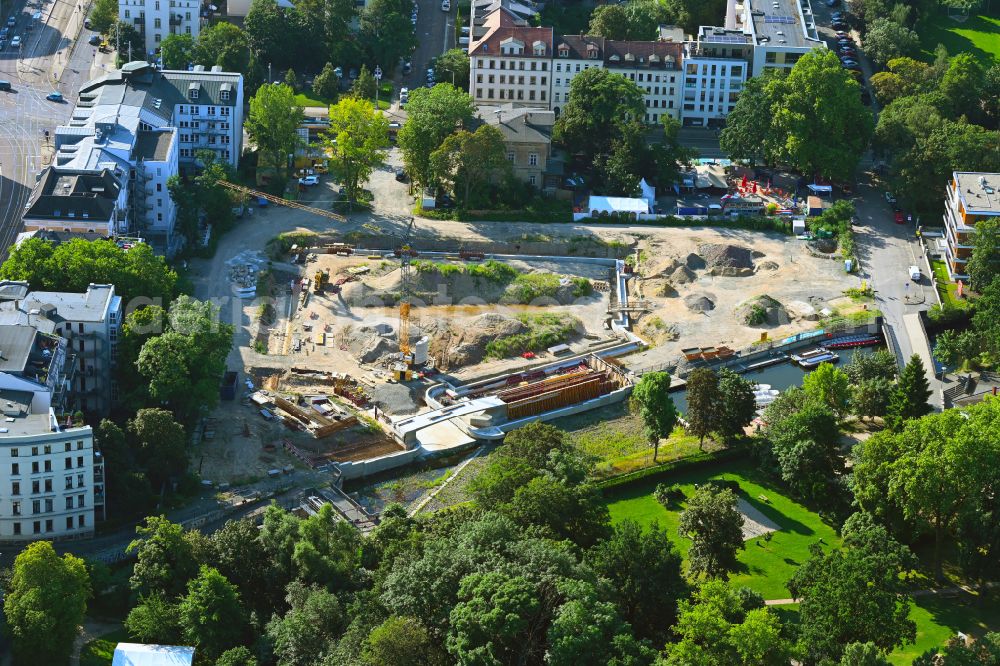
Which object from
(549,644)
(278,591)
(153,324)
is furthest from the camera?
(153,324)

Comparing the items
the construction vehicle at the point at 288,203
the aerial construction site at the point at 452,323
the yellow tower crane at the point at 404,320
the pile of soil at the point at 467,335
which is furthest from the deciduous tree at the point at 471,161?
the pile of soil at the point at 467,335

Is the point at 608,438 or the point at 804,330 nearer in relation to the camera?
the point at 608,438

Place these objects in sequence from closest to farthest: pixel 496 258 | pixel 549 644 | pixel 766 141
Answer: pixel 549 644 → pixel 496 258 → pixel 766 141

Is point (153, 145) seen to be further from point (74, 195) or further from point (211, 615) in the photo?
point (211, 615)

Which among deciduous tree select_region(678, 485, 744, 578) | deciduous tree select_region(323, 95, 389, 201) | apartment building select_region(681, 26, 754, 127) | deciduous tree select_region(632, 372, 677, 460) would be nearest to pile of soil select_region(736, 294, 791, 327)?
deciduous tree select_region(632, 372, 677, 460)

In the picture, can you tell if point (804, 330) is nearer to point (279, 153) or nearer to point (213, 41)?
point (279, 153)

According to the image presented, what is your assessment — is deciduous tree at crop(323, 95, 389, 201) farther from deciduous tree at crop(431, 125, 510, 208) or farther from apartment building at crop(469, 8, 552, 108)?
apartment building at crop(469, 8, 552, 108)

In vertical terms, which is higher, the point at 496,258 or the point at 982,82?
the point at 982,82

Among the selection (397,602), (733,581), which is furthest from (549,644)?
(733,581)
